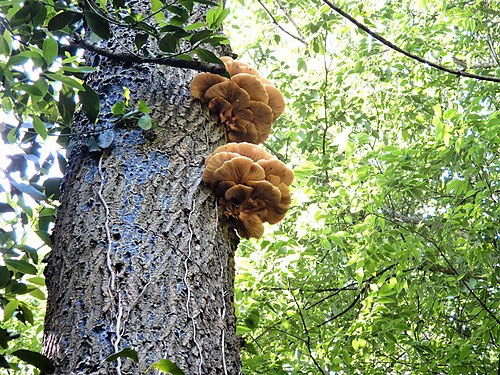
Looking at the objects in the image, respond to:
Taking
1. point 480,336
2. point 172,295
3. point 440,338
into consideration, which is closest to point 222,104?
point 172,295

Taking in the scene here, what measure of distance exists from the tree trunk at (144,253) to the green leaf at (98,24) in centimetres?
15

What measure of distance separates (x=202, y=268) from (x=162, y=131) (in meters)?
0.46

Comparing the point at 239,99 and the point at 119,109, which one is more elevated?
the point at 239,99

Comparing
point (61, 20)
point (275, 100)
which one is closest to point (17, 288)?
point (61, 20)

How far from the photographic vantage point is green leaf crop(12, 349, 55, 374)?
3.73 ft

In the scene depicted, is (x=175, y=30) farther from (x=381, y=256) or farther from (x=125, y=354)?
(x=381, y=256)

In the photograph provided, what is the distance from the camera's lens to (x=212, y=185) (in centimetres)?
158

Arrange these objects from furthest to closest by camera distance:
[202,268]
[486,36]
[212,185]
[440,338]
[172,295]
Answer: [486,36] → [440,338] → [212,185] → [202,268] → [172,295]

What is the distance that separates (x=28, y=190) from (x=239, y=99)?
76 centimetres

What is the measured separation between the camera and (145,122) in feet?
5.03

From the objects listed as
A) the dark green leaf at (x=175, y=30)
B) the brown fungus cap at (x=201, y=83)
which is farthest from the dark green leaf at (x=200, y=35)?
the brown fungus cap at (x=201, y=83)

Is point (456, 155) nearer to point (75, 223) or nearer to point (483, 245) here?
point (483, 245)

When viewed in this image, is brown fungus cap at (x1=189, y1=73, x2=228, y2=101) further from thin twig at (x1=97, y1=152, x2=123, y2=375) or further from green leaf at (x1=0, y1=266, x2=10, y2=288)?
green leaf at (x1=0, y1=266, x2=10, y2=288)

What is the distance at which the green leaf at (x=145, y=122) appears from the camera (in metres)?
1.52
